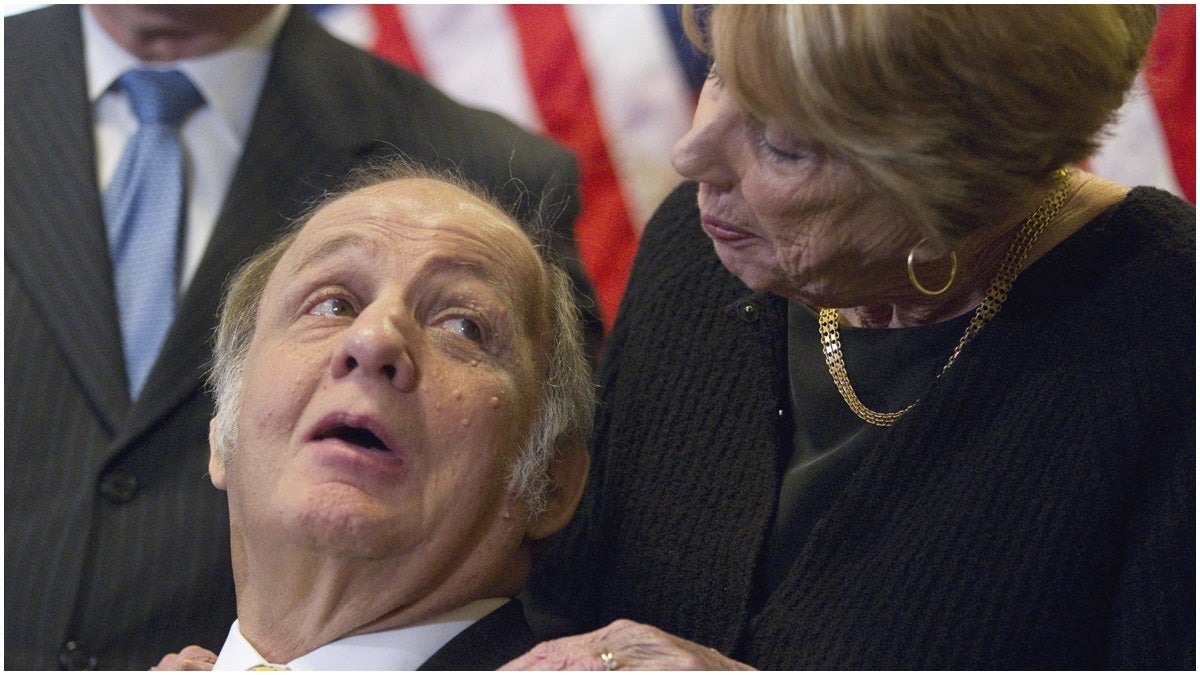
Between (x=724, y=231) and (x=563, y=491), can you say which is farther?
(x=563, y=491)

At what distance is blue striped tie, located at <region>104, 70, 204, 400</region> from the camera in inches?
86.4

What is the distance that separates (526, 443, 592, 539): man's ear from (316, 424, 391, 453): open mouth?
0.23m

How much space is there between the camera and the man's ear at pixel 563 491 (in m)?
1.73

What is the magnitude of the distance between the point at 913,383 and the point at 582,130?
1.53m

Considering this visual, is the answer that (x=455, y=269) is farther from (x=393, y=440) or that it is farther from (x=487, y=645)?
(x=487, y=645)

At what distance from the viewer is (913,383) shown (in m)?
1.73

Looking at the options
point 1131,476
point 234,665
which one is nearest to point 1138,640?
point 1131,476

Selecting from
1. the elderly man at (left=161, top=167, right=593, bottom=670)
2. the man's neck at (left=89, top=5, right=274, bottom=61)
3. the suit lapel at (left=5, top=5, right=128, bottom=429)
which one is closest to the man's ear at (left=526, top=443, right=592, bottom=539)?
the elderly man at (left=161, top=167, right=593, bottom=670)

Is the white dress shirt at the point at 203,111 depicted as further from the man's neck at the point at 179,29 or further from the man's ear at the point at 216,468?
the man's ear at the point at 216,468

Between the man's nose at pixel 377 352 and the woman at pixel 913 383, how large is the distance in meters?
0.36

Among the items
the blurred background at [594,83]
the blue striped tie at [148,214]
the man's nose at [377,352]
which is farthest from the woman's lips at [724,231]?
the blurred background at [594,83]

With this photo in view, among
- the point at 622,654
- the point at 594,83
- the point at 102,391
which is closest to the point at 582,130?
the point at 594,83

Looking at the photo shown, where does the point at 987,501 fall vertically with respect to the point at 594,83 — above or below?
below

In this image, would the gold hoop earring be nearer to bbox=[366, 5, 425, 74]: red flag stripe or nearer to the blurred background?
the blurred background
